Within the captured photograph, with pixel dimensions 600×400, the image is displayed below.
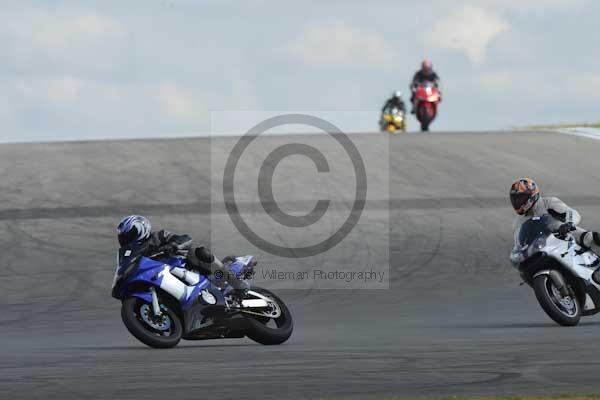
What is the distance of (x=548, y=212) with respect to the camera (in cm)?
1269

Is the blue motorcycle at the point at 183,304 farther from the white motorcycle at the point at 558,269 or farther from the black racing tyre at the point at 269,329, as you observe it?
the white motorcycle at the point at 558,269

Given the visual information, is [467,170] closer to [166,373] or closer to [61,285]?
[61,285]

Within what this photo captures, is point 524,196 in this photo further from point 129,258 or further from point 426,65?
point 426,65

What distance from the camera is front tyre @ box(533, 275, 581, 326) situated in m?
12.1

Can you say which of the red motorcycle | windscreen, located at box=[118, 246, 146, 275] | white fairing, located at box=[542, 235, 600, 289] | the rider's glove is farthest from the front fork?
the red motorcycle

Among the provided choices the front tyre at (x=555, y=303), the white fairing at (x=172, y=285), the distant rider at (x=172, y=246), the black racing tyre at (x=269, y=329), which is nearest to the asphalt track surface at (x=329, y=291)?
the front tyre at (x=555, y=303)

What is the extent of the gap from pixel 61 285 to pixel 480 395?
10277 mm

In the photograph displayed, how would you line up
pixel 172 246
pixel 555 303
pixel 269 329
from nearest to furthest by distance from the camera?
pixel 172 246 < pixel 269 329 < pixel 555 303

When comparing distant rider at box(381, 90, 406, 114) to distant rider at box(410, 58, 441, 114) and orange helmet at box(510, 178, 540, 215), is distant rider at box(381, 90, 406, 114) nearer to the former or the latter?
distant rider at box(410, 58, 441, 114)

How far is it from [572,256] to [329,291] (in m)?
5.37

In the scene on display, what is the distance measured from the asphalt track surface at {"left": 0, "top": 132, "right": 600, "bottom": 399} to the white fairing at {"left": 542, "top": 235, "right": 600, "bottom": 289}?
1.79ft

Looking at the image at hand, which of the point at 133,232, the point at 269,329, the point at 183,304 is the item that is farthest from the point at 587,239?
the point at 133,232

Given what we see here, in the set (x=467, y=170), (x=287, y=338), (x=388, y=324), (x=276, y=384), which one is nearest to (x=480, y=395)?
(x=276, y=384)
